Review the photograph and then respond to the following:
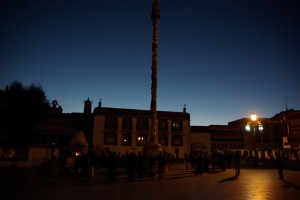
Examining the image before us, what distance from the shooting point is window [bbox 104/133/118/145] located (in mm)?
45219

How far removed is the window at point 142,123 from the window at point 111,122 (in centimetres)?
393

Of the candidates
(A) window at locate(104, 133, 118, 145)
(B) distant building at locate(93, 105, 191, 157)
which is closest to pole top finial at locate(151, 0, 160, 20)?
(B) distant building at locate(93, 105, 191, 157)

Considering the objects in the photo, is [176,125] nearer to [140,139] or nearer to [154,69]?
[140,139]

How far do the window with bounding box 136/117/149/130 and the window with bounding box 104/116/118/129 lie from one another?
3.93 meters

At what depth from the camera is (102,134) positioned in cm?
4503

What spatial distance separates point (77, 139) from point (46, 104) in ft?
43.6

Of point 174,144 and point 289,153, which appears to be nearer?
point 289,153

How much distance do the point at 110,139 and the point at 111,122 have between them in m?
2.93

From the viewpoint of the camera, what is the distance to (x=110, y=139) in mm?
45500

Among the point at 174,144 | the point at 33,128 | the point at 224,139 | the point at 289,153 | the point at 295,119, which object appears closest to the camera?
the point at 295,119

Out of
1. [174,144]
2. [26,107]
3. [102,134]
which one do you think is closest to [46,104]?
[26,107]


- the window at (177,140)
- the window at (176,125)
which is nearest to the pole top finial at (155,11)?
the window at (176,125)

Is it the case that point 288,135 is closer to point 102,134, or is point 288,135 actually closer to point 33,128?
point 102,134

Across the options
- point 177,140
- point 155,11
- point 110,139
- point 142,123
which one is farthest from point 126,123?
point 155,11
